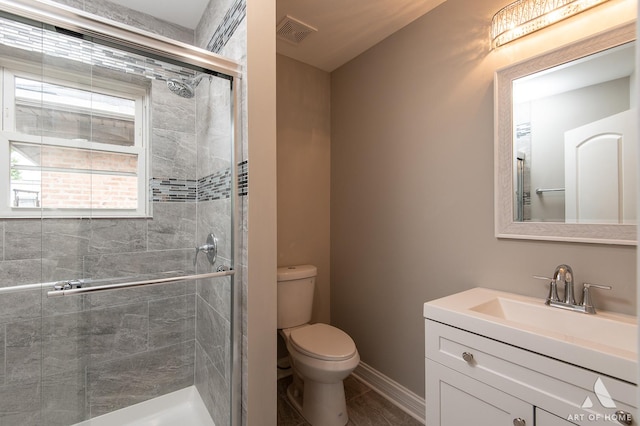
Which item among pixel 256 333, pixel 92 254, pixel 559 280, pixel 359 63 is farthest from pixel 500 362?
pixel 359 63

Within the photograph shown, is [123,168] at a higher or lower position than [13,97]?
lower

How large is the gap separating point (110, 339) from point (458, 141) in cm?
225

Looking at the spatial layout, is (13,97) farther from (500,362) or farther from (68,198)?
(500,362)

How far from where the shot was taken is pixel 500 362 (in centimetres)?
93

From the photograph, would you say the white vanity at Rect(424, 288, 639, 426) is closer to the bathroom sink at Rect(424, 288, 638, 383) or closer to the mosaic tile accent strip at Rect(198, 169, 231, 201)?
the bathroom sink at Rect(424, 288, 638, 383)

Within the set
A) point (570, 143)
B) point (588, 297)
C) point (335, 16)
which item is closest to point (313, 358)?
point (588, 297)

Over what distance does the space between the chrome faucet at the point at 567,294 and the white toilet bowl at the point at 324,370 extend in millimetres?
980

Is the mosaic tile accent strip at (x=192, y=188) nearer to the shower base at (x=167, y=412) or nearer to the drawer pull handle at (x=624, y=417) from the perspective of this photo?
the shower base at (x=167, y=412)

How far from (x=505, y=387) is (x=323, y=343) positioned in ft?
3.17

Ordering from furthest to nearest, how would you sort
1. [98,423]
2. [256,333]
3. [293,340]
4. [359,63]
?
[359,63] < [293,340] < [98,423] < [256,333]

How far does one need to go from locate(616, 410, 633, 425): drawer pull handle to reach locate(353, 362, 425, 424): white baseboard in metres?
1.12

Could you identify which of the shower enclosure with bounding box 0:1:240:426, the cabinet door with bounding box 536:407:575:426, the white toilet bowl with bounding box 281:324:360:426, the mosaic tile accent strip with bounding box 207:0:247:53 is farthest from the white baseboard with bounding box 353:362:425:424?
the mosaic tile accent strip with bounding box 207:0:247:53

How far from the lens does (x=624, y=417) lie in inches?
27.4

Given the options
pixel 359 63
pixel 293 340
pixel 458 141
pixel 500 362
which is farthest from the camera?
pixel 359 63
